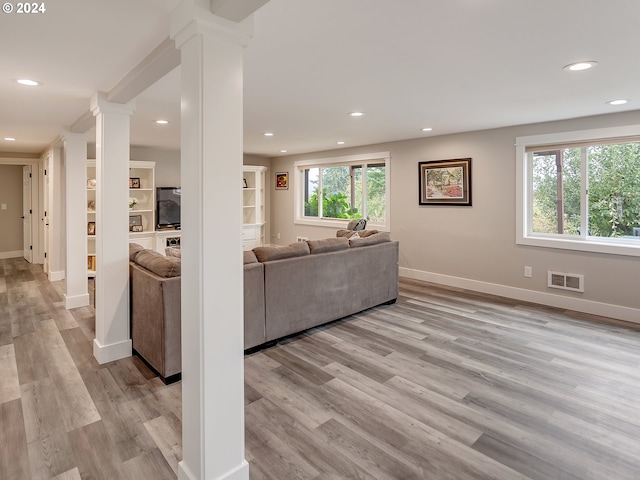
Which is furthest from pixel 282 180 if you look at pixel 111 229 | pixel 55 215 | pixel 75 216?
pixel 111 229

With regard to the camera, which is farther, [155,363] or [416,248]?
[416,248]

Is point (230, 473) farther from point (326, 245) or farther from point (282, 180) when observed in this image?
point (282, 180)

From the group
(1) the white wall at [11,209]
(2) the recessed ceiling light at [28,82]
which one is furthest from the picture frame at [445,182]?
(1) the white wall at [11,209]

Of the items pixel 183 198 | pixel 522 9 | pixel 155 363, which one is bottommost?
pixel 155 363

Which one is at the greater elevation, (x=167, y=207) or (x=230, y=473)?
(x=167, y=207)

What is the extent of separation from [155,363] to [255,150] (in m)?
5.26

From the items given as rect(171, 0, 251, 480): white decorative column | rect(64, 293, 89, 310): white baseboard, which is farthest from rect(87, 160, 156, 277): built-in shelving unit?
rect(171, 0, 251, 480): white decorative column

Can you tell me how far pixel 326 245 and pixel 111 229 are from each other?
2.01 metres

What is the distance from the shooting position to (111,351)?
315cm

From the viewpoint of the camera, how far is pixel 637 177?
4.16 m

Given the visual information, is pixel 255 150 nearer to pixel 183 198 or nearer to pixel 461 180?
pixel 461 180

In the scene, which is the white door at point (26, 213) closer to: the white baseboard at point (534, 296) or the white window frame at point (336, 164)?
the white window frame at point (336, 164)

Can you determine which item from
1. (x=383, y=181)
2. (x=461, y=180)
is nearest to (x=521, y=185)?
(x=461, y=180)

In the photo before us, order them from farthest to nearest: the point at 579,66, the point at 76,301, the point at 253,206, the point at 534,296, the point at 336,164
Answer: the point at 253,206 → the point at 336,164 → the point at 534,296 → the point at 76,301 → the point at 579,66
